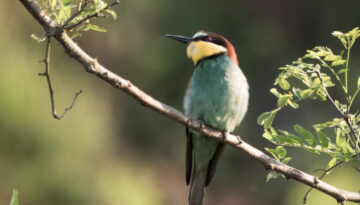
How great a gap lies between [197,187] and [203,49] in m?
0.47

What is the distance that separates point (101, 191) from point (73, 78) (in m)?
0.64

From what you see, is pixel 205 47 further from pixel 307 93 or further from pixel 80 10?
pixel 80 10

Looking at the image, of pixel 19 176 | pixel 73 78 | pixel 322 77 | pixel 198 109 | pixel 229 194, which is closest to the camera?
pixel 322 77

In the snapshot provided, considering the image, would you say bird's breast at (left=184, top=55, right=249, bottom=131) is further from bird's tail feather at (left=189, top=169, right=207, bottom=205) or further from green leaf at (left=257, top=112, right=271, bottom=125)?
green leaf at (left=257, top=112, right=271, bottom=125)

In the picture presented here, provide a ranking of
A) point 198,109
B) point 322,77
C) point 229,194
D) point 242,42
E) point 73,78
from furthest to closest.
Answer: point 242,42
point 229,194
point 73,78
point 198,109
point 322,77

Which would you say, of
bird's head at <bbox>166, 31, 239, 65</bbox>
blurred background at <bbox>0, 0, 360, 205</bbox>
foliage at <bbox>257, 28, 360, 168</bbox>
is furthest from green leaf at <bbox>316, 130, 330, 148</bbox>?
blurred background at <bbox>0, 0, 360, 205</bbox>

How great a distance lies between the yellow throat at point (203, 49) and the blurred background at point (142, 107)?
1115 mm

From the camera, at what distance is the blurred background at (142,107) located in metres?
2.96

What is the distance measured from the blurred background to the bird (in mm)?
1038

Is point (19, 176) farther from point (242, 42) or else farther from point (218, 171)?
point (242, 42)

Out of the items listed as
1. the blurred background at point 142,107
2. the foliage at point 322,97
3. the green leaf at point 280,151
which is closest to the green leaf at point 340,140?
the foliage at point 322,97

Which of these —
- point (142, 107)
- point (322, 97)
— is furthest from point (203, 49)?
point (142, 107)

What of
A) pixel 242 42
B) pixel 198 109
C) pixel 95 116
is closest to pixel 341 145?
pixel 198 109

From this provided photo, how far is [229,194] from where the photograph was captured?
458 centimetres
